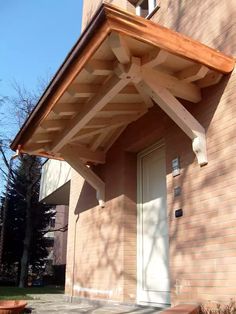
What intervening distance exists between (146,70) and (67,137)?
2.21 meters

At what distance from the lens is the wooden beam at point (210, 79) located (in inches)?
196

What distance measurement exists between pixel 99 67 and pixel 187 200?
2.01m

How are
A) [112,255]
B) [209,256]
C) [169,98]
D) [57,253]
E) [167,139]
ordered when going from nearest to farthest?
Answer: [209,256]
[169,98]
[167,139]
[112,255]
[57,253]

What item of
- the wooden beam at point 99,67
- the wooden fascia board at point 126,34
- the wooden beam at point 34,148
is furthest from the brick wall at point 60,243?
the wooden beam at point 99,67

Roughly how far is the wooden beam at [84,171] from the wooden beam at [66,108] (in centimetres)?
147

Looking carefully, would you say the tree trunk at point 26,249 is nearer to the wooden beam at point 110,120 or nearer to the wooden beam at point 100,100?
the wooden beam at point 100,100

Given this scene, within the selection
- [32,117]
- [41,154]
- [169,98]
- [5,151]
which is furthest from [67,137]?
[5,151]

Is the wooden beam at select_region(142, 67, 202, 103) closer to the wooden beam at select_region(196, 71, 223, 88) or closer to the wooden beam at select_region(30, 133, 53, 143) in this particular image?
the wooden beam at select_region(196, 71, 223, 88)

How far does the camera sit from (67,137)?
6.58 meters

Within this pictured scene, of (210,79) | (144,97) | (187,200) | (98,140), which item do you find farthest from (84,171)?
(210,79)

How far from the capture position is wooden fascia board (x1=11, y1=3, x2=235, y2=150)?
4.04m

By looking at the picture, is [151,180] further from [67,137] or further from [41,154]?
[41,154]

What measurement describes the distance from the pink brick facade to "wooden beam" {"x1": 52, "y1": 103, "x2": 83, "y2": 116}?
1.24 m

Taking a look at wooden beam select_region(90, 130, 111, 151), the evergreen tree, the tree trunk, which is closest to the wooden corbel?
wooden beam select_region(90, 130, 111, 151)
